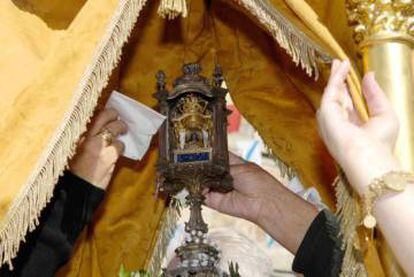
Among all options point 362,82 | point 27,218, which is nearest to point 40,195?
point 27,218

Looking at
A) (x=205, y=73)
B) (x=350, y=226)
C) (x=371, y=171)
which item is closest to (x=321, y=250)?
(x=350, y=226)

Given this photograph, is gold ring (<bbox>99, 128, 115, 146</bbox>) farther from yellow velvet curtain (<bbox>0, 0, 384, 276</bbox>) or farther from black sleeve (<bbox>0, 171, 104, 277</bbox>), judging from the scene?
yellow velvet curtain (<bbox>0, 0, 384, 276</bbox>)

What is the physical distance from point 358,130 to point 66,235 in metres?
0.82

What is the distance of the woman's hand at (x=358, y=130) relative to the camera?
1.72 metres

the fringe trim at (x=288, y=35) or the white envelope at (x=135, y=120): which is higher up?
the fringe trim at (x=288, y=35)

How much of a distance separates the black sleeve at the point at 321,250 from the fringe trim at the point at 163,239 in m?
0.39

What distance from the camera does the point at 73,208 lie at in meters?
2.20

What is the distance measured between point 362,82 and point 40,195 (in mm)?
735

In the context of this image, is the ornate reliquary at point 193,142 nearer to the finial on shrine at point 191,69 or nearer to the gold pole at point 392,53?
the finial on shrine at point 191,69

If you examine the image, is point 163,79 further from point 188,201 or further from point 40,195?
point 40,195

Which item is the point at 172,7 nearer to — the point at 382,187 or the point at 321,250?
the point at 382,187

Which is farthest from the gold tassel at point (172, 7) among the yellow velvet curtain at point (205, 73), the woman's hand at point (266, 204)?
the woman's hand at point (266, 204)

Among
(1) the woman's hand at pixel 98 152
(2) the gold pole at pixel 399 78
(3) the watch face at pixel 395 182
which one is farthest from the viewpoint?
(1) the woman's hand at pixel 98 152

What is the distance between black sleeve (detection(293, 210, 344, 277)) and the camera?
7.75ft
